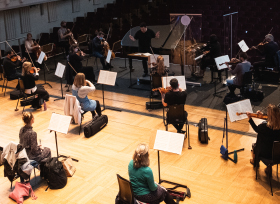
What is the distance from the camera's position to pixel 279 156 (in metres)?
5.01

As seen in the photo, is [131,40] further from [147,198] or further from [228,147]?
[147,198]

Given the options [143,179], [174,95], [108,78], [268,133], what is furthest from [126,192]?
[108,78]

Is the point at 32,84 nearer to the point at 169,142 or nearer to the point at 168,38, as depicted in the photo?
the point at 168,38

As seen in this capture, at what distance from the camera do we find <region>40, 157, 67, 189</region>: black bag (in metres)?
5.38

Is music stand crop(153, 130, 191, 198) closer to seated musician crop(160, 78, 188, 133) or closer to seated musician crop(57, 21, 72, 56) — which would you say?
seated musician crop(160, 78, 188, 133)

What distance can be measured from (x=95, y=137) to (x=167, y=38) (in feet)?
13.7

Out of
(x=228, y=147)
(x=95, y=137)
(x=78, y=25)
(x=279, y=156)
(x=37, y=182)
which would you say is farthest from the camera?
(x=78, y=25)

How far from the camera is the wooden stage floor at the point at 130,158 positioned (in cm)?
514

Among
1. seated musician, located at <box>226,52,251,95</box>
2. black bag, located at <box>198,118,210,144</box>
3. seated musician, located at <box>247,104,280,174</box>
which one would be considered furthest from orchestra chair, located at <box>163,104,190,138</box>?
seated musician, located at <box>226,52,251,95</box>

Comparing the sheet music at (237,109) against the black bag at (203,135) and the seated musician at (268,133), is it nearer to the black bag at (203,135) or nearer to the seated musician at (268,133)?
the seated musician at (268,133)

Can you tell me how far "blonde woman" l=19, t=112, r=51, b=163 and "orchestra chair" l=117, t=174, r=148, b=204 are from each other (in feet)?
5.98

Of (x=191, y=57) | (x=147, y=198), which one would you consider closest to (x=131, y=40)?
(x=191, y=57)

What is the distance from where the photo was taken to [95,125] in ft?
23.3

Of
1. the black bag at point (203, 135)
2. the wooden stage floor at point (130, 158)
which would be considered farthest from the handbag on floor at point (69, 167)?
the black bag at point (203, 135)
